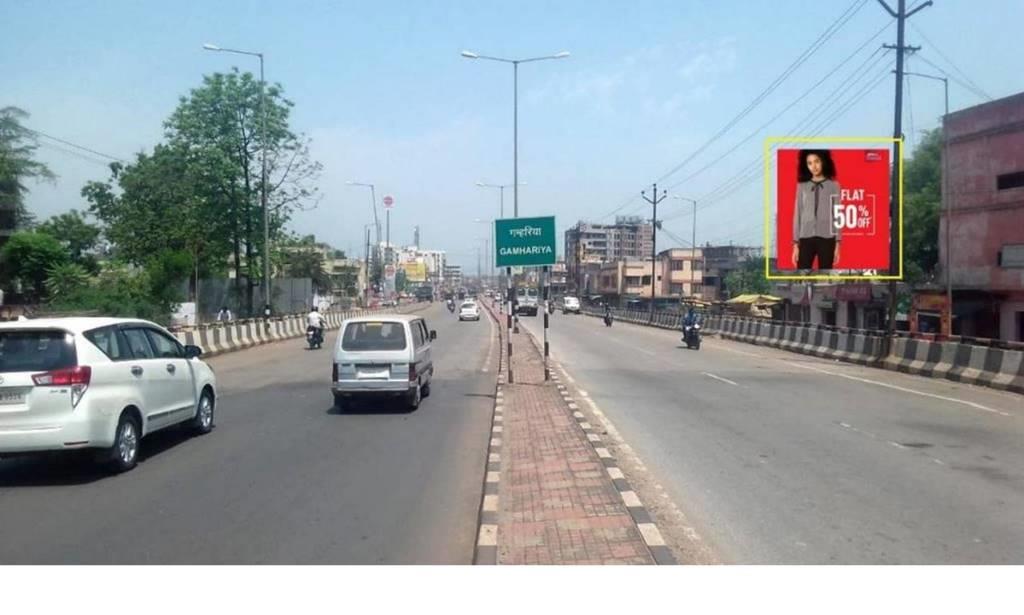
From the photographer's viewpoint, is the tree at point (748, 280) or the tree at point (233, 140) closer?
the tree at point (233, 140)

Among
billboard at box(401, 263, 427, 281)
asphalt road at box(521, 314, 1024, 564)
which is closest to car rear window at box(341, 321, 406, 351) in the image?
asphalt road at box(521, 314, 1024, 564)

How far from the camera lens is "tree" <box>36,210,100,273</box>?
54.5m

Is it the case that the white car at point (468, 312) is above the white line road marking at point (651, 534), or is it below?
below

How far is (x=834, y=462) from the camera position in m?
9.46

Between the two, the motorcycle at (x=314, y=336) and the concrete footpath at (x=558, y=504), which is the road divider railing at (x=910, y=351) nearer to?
the concrete footpath at (x=558, y=504)

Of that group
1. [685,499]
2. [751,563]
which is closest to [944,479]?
[685,499]

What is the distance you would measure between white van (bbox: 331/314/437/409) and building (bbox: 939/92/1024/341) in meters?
23.5

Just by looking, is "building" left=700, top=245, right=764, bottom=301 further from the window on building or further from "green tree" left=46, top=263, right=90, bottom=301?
"green tree" left=46, top=263, right=90, bottom=301

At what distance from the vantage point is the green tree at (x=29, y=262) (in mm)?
36438

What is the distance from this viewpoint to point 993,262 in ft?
104

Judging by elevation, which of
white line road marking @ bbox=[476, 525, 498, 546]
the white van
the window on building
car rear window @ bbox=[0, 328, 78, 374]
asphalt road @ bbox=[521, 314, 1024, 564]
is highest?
the window on building

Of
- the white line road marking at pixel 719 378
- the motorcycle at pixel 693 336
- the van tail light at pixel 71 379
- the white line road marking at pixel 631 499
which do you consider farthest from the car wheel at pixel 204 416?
the motorcycle at pixel 693 336

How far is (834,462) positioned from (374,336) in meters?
7.61
